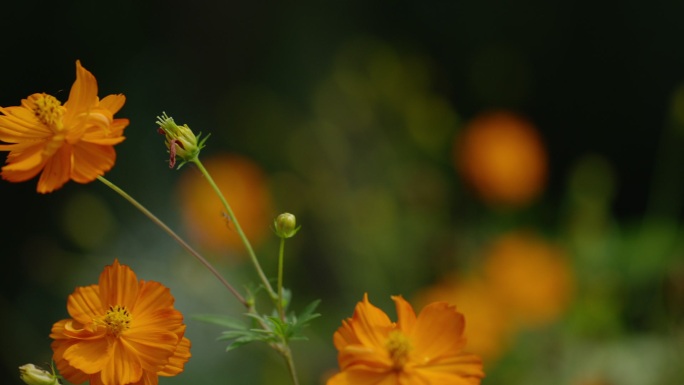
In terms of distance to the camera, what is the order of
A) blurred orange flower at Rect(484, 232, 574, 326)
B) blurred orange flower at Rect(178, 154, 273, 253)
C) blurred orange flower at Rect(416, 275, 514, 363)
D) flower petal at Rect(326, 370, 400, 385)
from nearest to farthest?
flower petal at Rect(326, 370, 400, 385), blurred orange flower at Rect(416, 275, 514, 363), blurred orange flower at Rect(484, 232, 574, 326), blurred orange flower at Rect(178, 154, 273, 253)

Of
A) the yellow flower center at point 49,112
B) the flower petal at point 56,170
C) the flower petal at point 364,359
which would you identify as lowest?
the flower petal at point 364,359

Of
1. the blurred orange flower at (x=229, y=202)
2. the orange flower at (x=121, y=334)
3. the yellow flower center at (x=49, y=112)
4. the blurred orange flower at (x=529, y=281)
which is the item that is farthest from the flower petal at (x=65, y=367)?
the blurred orange flower at (x=229, y=202)

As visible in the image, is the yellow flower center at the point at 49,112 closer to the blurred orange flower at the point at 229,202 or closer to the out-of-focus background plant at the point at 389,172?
the out-of-focus background plant at the point at 389,172

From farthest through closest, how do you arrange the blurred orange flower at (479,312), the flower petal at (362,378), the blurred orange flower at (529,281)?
the blurred orange flower at (529,281), the blurred orange flower at (479,312), the flower petal at (362,378)

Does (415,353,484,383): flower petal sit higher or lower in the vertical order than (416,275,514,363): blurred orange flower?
higher

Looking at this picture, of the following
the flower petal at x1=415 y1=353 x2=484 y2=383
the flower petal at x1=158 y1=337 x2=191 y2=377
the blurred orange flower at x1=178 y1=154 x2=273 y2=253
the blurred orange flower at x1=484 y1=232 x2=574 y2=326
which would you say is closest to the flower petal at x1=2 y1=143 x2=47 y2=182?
the flower petal at x1=158 y1=337 x2=191 y2=377

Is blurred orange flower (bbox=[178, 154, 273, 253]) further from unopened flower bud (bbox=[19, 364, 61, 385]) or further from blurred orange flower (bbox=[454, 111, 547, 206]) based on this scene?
unopened flower bud (bbox=[19, 364, 61, 385])

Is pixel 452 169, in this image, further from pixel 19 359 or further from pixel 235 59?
pixel 19 359
